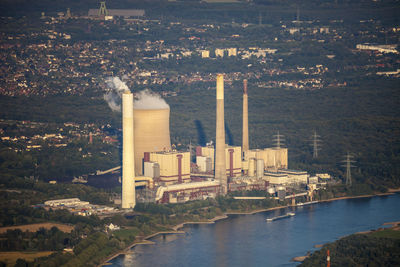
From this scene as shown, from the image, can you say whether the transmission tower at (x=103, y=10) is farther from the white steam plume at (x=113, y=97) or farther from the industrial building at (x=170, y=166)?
the industrial building at (x=170, y=166)

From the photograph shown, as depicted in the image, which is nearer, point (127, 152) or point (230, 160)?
point (127, 152)

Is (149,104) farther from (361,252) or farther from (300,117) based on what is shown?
(300,117)

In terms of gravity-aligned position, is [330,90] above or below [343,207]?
above

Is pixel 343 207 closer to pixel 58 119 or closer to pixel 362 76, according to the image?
pixel 58 119

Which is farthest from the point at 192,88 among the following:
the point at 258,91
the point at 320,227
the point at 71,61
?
the point at 320,227

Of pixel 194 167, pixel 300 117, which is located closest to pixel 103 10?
pixel 300 117
